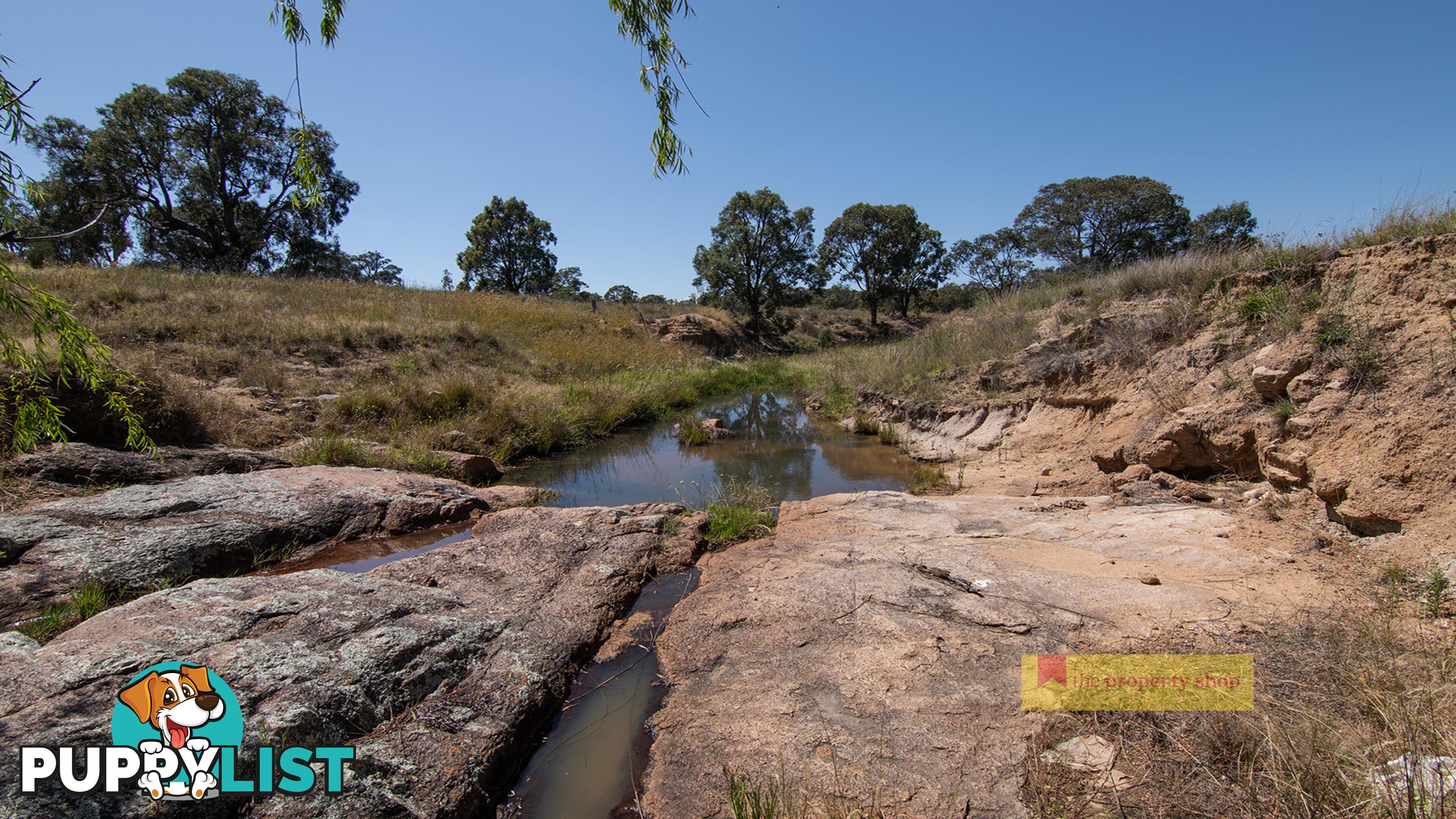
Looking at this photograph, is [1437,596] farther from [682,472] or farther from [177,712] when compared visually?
[682,472]

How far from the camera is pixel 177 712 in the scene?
6.45 feet

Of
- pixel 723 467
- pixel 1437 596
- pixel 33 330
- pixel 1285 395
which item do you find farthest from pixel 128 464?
pixel 1285 395

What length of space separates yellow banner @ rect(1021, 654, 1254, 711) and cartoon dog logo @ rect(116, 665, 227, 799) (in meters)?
3.09

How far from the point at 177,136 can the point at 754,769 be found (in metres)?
34.5

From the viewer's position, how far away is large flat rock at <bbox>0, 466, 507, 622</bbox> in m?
3.25

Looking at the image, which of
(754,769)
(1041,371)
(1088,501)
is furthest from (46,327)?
(1041,371)

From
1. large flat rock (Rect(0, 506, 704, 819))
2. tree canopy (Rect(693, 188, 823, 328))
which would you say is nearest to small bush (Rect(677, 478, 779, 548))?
large flat rock (Rect(0, 506, 704, 819))

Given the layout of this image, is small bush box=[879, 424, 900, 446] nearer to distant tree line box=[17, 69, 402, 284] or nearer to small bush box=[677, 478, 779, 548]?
small bush box=[677, 478, 779, 548]

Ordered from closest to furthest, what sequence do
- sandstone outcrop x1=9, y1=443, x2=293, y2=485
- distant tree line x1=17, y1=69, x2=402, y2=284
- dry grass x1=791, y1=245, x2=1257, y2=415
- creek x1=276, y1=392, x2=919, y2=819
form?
1. creek x1=276, y1=392, x2=919, y2=819
2. sandstone outcrop x1=9, y1=443, x2=293, y2=485
3. dry grass x1=791, y1=245, x2=1257, y2=415
4. distant tree line x1=17, y1=69, x2=402, y2=284

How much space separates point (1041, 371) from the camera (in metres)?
8.79

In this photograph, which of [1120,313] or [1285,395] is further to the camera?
[1120,313]

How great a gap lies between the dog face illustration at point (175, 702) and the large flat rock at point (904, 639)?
5.45ft

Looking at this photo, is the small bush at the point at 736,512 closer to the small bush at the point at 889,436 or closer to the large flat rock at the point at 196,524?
the large flat rock at the point at 196,524

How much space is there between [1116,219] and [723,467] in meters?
28.8
